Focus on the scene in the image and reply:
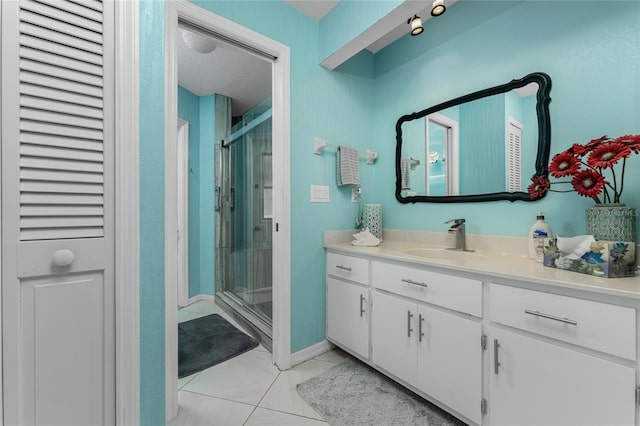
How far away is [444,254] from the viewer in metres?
1.74

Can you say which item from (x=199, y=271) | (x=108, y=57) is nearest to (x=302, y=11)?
(x=108, y=57)

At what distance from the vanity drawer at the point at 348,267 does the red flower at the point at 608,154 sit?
112 cm

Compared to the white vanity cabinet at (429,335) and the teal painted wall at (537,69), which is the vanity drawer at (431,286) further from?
the teal painted wall at (537,69)

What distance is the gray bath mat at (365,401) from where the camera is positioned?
4.39ft

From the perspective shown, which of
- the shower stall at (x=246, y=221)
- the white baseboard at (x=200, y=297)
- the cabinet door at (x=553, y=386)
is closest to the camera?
the cabinet door at (x=553, y=386)

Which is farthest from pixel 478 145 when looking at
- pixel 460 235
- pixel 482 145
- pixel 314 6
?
pixel 314 6

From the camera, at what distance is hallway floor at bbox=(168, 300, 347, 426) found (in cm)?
136

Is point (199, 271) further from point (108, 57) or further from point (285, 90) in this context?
point (108, 57)

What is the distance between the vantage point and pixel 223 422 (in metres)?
1.34

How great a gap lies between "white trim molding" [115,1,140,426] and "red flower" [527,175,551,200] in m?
1.81

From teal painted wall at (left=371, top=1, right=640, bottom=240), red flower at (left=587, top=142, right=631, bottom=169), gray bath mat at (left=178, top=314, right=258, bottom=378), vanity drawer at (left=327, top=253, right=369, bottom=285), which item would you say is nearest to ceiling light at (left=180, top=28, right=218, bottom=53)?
teal painted wall at (left=371, top=1, right=640, bottom=240)

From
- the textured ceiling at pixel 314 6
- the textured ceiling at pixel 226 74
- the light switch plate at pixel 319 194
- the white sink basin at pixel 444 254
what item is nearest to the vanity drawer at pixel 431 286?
the white sink basin at pixel 444 254

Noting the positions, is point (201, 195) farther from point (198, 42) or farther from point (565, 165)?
point (565, 165)

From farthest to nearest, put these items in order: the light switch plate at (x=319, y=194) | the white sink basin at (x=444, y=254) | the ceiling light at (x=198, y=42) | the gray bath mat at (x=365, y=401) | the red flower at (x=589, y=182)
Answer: the ceiling light at (x=198, y=42) < the light switch plate at (x=319, y=194) < the white sink basin at (x=444, y=254) < the gray bath mat at (x=365, y=401) < the red flower at (x=589, y=182)
